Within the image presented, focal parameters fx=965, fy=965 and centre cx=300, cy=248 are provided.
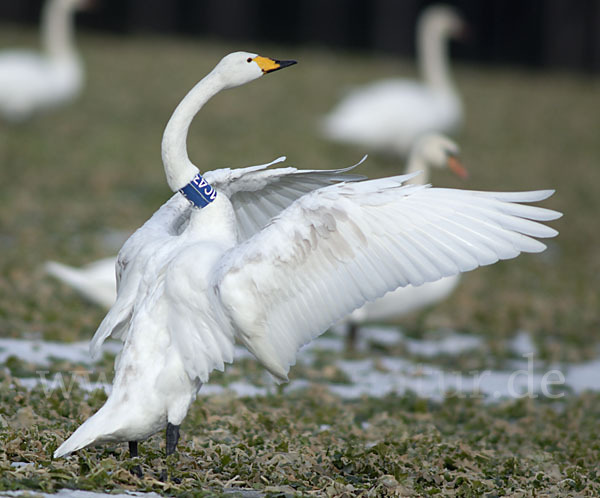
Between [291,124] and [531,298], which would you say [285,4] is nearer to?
[291,124]

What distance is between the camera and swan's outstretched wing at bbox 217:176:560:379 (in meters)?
3.42

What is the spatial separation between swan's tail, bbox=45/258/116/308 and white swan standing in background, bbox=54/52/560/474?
2.78 meters

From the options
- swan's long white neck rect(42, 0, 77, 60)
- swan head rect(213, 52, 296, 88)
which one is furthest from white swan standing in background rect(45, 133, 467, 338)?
swan's long white neck rect(42, 0, 77, 60)

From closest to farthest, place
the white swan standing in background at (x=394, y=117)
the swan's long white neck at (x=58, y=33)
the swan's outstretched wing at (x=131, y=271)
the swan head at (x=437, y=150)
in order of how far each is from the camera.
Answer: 1. the swan's outstretched wing at (x=131, y=271)
2. the swan head at (x=437, y=150)
3. the white swan standing in background at (x=394, y=117)
4. the swan's long white neck at (x=58, y=33)

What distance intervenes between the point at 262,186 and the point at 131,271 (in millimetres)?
744

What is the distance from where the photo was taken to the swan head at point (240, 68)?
3.90m

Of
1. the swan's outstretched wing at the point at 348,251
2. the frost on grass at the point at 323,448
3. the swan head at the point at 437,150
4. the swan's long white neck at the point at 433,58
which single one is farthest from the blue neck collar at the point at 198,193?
the swan's long white neck at the point at 433,58

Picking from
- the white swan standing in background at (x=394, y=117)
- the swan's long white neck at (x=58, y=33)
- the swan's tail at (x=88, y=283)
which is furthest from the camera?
the swan's long white neck at (x=58, y=33)

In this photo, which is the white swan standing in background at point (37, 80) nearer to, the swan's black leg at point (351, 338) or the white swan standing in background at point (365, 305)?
the white swan standing in background at point (365, 305)

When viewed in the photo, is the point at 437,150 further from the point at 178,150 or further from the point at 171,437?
the point at 171,437

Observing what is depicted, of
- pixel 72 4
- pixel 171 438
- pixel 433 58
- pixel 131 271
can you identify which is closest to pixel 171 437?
pixel 171 438

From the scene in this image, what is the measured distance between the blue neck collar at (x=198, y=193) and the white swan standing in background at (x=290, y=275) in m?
0.19

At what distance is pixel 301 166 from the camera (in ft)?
37.3

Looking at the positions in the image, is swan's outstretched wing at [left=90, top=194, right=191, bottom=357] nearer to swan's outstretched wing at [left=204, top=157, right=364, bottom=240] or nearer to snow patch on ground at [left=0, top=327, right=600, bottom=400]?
swan's outstretched wing at [left=204, top=157, right=364, bottom=240]
